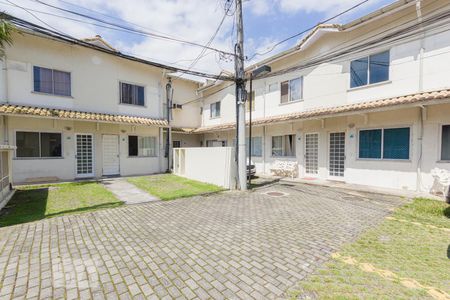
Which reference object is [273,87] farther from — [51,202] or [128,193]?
[51,202]

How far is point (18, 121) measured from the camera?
10945 mm

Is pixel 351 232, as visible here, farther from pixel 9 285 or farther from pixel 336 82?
pixel 336 82

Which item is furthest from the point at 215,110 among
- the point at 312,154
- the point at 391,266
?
the point at 391,266

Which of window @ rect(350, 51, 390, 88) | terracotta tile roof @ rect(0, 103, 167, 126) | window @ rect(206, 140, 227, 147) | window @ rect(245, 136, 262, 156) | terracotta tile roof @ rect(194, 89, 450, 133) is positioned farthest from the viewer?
window @ rect(206, 140, 227, 147)

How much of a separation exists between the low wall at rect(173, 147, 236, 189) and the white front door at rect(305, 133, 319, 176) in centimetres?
511

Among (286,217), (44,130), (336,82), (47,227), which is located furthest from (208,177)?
(44,130)

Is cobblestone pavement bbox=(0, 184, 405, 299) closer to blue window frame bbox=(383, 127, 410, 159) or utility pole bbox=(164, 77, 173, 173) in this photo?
blue window frame bbox=(383, 127, 410, 159)

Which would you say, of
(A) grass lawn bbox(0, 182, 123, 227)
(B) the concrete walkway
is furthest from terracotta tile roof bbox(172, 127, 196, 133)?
(A) grass lawn bbox(0, 182, 123, 227)

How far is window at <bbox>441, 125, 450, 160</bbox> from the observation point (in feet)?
26.3

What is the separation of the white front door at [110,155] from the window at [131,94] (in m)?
2.57

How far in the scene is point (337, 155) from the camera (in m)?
11.4

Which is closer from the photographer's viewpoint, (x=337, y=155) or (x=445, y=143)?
(x=445, y=143)

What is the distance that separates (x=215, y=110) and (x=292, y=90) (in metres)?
7.55

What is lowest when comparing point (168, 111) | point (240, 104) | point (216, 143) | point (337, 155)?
point (337, 155)
